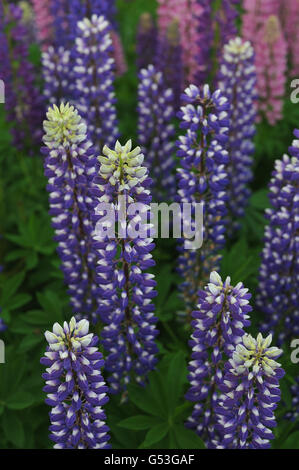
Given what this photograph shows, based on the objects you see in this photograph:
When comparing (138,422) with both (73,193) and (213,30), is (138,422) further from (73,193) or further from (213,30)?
(213,30)

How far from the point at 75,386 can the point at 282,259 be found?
1.91m

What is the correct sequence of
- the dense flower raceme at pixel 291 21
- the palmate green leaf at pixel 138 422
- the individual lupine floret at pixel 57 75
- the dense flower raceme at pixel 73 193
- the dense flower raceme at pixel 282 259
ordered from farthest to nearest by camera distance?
the dense flower raceme at pixel 291 21 → the individual lupine floret at pixel 57 75 → the dense flower raceme at pixel 282 259 → the palmate green leaf at pixel 138 422 → the dense flower raceme at pixel 73 193

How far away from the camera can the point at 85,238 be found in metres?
3.92

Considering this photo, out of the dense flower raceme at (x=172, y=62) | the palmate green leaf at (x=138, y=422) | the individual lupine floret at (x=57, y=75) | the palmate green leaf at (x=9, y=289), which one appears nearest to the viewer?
the palmate green leaf at (x=138, y=422)

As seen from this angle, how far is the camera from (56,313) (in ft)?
14.9

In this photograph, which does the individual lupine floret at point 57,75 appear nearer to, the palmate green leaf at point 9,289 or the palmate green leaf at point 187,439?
→ the palmate green leaf at point 9,289

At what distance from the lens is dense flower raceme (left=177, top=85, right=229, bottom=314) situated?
3871 millimetres

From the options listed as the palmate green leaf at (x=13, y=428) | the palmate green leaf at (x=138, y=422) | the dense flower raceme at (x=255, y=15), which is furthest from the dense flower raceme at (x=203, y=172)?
the dense flower raceme at (x=255, y=15)

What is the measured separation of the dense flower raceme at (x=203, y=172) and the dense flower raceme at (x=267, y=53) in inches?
90.8

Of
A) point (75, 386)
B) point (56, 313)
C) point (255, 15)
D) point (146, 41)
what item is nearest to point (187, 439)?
point (75, 386)

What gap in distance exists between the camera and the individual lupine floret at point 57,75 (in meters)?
5.64

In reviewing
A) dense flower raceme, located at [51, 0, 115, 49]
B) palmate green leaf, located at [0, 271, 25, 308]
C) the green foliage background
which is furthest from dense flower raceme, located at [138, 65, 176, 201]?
palmate green leaf, located at [0, 271, 25, 308]

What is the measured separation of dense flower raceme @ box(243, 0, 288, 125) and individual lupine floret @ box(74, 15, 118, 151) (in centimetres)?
200

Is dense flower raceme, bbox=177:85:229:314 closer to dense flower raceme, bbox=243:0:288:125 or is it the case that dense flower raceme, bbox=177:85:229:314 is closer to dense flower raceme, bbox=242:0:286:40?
dense flower raceme, bbox=243:0:288:125
